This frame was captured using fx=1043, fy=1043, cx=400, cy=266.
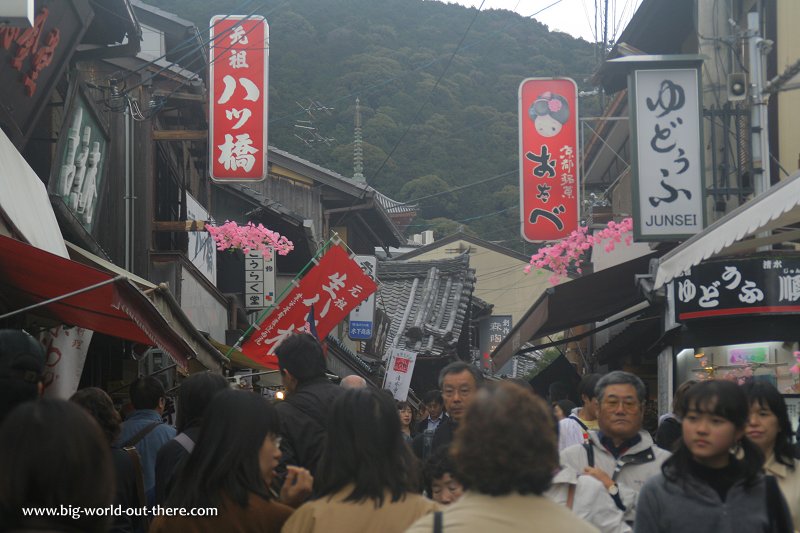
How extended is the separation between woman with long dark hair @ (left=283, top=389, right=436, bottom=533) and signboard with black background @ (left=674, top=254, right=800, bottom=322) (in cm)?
829

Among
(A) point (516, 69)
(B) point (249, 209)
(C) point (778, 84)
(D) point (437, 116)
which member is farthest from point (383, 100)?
(C) point (778, 84)

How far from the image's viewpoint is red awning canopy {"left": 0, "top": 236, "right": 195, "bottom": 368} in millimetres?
6804

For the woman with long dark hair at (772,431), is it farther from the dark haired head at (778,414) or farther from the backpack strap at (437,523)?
the backpack strap at (437,523)

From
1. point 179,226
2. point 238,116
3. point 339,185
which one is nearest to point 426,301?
point 339,185

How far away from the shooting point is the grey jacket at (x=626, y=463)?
210 inches

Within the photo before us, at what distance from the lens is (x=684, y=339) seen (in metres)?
12.8

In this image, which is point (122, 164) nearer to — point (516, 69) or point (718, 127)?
point (718, 127)

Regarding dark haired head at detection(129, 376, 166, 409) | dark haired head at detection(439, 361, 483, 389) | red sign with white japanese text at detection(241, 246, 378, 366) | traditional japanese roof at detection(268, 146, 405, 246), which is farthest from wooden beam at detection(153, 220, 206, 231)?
traditional japanese roof at detection(268, 146, 405, 246)

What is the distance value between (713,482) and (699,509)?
17cm

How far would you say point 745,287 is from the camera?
11602 mm

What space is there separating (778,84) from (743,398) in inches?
289

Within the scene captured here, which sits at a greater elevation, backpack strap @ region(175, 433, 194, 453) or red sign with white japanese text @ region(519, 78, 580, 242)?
red sign with white japanese text @ region(519, 78, 580, 242)

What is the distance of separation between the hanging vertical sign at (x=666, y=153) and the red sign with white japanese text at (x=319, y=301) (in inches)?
183

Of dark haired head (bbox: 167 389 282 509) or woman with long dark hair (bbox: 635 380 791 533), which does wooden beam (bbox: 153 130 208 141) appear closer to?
dark haired head (bbox: 167 389 282 509)
